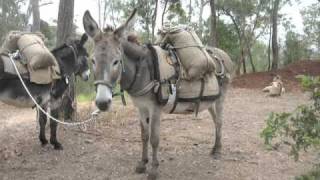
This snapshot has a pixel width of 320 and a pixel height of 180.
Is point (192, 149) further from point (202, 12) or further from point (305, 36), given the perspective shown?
point (202, 12)

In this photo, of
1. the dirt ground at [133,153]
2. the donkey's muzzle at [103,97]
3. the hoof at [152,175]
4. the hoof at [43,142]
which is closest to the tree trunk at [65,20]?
the dirt ground at [133,153]

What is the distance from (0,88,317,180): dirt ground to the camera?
579cm

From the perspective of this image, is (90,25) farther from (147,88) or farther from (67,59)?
(67,59)

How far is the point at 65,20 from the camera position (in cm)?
834

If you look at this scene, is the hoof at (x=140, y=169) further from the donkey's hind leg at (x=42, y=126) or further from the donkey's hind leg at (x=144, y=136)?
the donkey's hind leg at (x=42, y=126)

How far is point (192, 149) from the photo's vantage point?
688 cm

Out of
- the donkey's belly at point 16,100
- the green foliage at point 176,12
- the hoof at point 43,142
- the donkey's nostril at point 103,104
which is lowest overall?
the hoof at point 43,142

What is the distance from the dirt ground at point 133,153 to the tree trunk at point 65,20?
1592 mm

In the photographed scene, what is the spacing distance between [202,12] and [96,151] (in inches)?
960

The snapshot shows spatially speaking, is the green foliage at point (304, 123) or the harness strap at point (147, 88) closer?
the green foliage at point (304, 123)

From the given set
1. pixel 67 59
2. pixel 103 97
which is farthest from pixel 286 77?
pixel 103 97

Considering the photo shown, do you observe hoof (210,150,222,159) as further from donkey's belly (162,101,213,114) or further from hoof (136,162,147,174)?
hoof (136,162,147,174)

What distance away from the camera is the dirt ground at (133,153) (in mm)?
5789

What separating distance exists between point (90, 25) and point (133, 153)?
253cm
